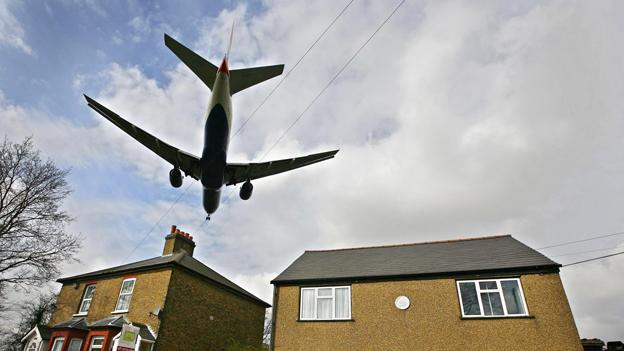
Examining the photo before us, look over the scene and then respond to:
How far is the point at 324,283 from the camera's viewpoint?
1505 cm

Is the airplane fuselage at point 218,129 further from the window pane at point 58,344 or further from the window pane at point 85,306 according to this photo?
the window pane at point 85,306

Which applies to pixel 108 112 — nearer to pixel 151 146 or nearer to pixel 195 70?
pixel 151 146

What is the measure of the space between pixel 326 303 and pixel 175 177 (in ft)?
26.9

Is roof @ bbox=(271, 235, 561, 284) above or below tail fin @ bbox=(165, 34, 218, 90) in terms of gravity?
below

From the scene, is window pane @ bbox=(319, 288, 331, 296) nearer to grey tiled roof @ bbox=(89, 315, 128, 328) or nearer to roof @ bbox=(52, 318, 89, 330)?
grey tiled roof @ bbox=(89, 315, 128, 328)

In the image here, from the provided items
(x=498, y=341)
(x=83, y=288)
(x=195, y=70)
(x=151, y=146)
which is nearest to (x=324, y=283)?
(x=498, y=341)

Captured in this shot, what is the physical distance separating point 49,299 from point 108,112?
32161 millimetres

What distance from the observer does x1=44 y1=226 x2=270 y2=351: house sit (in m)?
15.7

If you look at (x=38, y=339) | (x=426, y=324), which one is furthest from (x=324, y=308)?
(x=38, y=339)

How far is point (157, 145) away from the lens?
1012 cm

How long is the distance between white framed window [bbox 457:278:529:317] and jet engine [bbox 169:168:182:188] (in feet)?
35.7

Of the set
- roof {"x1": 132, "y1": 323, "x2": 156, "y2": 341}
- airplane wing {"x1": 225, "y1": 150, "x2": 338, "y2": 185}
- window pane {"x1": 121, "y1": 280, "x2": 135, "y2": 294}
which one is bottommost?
roof {"x1": 132, "y1": 323, "x2": 156, "y2": 341}

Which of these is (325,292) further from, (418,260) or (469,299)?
(469,299)

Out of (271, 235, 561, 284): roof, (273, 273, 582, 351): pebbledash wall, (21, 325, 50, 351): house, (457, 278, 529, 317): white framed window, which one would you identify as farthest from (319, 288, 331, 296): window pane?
(21, 325, 50, 351): house
